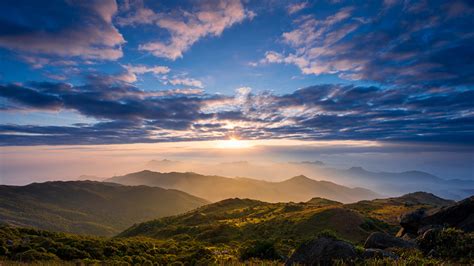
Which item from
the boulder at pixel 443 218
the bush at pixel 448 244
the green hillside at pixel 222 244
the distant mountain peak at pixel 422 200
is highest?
the bush at pixel 448 244

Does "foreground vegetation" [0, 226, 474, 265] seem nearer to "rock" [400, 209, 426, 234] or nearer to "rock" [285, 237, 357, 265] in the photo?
"rock" [285, 237, 357, 265]

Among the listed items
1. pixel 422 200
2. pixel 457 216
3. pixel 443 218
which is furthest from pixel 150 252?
pixel 422 200

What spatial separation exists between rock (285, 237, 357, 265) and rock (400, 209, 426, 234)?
2151 centimetres

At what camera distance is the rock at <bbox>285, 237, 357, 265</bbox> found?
12711 millimetres

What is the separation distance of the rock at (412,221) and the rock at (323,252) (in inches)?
847

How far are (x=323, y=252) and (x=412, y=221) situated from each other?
2306 centimetres

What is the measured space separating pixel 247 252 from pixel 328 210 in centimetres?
4187

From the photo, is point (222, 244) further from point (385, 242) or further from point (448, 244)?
point (448, 244)

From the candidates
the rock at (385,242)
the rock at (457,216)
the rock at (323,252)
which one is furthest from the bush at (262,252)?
the rock at (457,216)

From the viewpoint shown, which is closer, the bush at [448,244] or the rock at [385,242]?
the bush at [448,244]

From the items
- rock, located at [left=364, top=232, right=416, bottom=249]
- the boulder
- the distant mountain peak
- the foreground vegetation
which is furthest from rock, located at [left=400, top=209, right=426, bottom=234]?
the distant mountain peak

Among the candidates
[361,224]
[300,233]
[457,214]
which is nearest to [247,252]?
[457,214]

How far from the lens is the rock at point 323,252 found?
1271 cm

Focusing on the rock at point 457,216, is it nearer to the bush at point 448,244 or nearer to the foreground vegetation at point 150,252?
the bush at point 448,244
